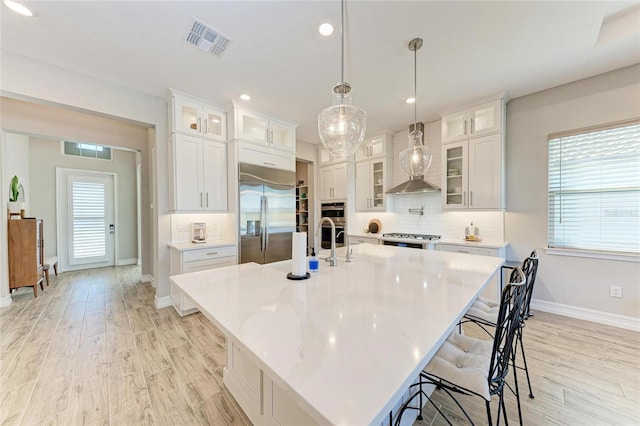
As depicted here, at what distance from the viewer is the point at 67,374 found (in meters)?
1.96

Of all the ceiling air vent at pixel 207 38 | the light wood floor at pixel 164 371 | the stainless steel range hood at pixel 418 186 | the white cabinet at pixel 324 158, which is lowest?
the light wood floor at pixel 164 371

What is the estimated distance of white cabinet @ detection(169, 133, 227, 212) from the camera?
10.6 ft

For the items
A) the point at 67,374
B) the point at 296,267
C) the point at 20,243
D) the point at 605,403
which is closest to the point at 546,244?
the point at 605,403

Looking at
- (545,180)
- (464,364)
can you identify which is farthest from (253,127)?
(545,180)

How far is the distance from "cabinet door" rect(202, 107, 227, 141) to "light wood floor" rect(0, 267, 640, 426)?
2.51 metres

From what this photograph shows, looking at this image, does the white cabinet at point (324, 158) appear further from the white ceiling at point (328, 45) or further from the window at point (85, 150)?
the window at point (85, 150)

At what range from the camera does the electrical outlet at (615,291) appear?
8.95 feet

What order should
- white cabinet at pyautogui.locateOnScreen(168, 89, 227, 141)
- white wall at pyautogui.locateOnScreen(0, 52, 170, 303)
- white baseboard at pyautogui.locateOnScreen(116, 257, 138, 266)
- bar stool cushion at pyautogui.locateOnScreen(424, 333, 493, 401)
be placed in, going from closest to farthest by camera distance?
bar stool cushion at pyautogui.locateOnScreen(424, 333, 493, 401) → white wall at pyautogui.locateOnScreen(0, 52, 170, 303) → white cabinet at pyautogui.locateOnScreen(168, 89, 227, 141) → white baseboard at pyautogui.locateOnScreen(116, 257, 138, 266)

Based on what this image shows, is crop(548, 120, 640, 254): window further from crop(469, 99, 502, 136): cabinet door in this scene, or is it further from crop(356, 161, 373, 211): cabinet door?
crop(356, 161, 373, 211): cabinet door

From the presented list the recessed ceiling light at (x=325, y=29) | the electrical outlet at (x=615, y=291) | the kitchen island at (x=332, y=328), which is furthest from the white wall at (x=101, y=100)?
the electrical outlet at (x=615, y=291)

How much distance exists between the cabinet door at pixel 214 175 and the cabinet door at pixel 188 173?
0.23 ft

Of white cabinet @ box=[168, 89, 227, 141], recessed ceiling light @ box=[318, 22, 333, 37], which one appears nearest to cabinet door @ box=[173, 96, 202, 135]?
white cabinet @ box=[168, 89, 227, 141]

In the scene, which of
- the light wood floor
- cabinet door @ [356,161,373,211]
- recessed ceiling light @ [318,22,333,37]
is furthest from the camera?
cabinet door @ [356,161,373,211]

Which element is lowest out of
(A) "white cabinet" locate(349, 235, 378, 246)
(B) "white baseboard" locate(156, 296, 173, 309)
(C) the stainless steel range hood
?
(B) "white baseboard" locate(156, 296, 173, 309)
